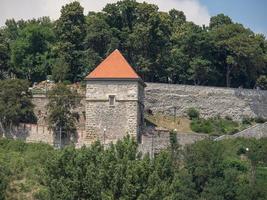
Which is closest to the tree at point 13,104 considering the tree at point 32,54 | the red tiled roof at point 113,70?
the red tiled roof at point 113,70

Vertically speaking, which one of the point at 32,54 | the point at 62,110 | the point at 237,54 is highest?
the point at 237,54

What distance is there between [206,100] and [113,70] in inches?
332

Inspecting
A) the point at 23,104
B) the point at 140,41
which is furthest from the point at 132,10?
the point at 23,104

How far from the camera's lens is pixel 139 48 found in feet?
253

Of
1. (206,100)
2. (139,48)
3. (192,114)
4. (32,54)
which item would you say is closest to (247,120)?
(206,100)

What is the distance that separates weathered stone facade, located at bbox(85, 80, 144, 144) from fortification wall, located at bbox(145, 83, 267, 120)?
6387 mm

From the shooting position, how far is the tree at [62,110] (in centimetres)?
6912

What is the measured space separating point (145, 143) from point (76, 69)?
9285mm

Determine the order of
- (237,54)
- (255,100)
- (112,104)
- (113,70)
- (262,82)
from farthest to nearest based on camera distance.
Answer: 1. (262,82)
2. (237,54)
3. (255,100)
4. (113,70)
5. (112,104)

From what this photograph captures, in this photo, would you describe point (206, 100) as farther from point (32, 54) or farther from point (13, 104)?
point (13, 104)

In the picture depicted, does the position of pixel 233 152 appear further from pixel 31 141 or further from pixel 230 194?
pixel 31 141

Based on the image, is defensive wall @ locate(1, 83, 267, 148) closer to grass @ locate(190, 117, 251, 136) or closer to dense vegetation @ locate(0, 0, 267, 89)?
grass @ locate(190, 117, 251, 136)

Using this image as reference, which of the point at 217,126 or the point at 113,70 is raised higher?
the point at 113,70

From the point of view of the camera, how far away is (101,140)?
67.8 meters
